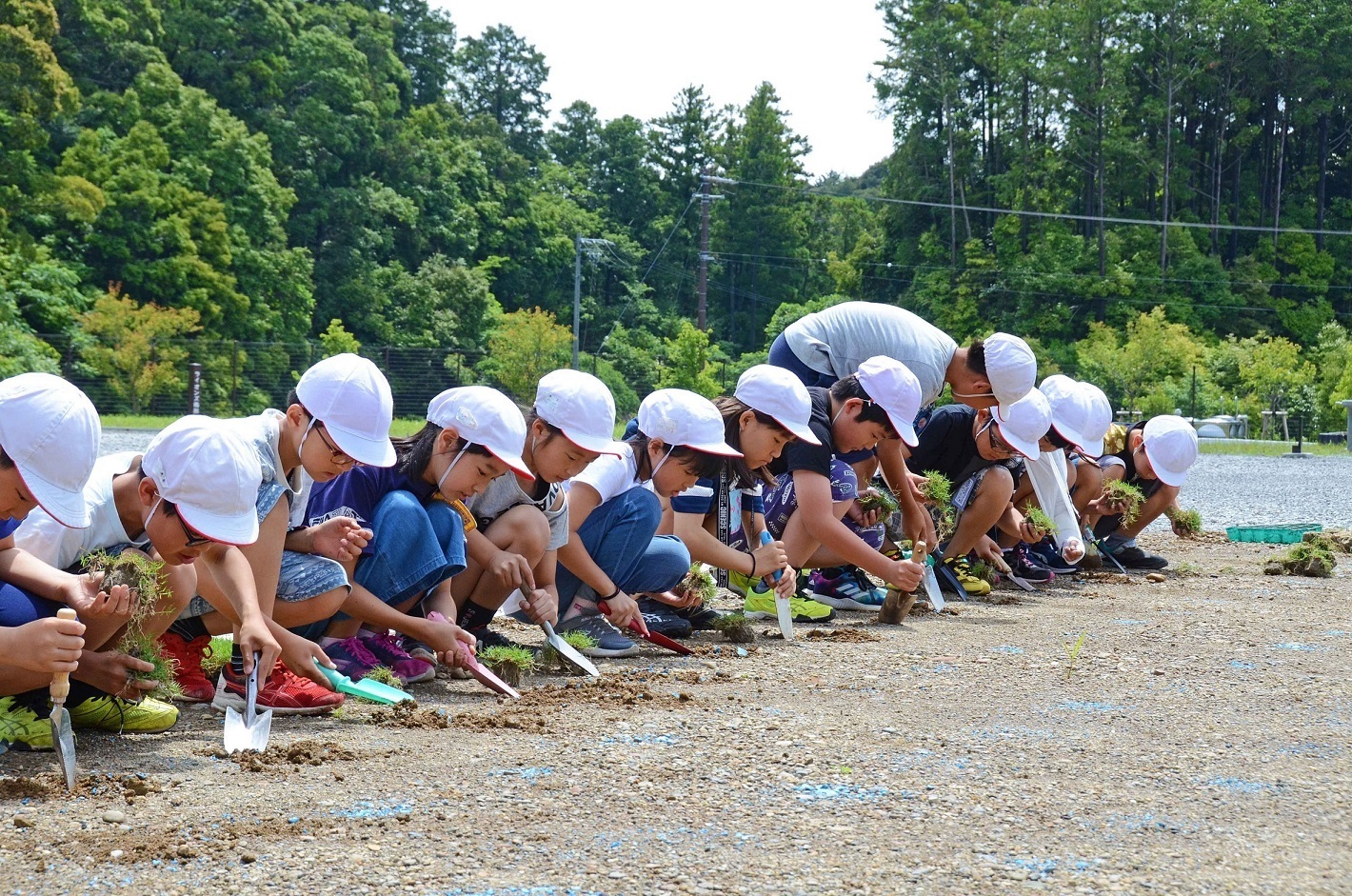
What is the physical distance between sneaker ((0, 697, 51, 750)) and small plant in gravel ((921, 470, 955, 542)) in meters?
4.61

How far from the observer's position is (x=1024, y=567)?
28.3ft

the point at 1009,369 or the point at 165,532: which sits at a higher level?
the point at 1009,369

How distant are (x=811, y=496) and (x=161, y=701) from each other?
10.1 feet

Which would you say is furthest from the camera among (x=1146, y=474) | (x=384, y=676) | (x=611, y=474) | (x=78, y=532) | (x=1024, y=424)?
(x=1146, y=474)

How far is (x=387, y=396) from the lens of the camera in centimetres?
443

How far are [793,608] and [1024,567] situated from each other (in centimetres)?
237

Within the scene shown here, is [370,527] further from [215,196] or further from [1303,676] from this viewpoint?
[215,196]

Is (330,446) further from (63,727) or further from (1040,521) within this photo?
(1040,521)

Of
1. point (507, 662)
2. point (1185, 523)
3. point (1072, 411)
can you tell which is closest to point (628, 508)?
point (507, 662)

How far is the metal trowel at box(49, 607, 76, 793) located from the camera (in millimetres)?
3326

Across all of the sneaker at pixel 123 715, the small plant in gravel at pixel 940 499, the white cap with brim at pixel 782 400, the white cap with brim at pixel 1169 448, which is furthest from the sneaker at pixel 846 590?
the sneaker at pixel 123 715

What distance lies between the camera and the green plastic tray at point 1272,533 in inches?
436

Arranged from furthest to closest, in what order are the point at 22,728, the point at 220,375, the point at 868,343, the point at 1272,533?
the point at 220,375
the point at 1272,533
the point at 868,343
the point at 22,728

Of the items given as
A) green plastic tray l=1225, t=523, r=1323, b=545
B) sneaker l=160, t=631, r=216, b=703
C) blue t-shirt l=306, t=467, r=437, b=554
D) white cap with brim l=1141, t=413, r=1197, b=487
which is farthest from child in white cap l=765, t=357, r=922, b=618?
green plastic tray l=1225, t=523, r=1323, b=545
